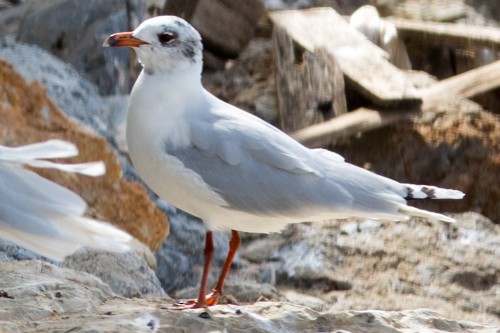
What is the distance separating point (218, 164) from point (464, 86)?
422cm

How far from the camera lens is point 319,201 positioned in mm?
4551

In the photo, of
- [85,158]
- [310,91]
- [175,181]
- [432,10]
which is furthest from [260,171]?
[432,10]

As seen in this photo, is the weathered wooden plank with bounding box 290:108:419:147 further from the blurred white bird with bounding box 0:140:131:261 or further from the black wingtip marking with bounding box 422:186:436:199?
the blurred white bird with bounding box 0:140:131:261

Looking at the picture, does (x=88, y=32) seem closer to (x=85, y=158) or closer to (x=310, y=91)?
(x=310, y=91)

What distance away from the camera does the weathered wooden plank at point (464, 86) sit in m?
8.20

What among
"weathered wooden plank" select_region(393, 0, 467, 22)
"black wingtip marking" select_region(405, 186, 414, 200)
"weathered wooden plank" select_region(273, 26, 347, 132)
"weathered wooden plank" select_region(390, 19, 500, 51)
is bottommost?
"black wingtip marking" select_region(405, 186, 414, 200)

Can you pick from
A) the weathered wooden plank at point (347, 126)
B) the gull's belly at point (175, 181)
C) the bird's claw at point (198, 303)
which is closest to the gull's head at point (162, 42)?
the gull's belly at point (175, 181)

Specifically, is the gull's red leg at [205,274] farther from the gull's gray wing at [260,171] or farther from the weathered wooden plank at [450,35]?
the weathered wooden plank at [450,35]

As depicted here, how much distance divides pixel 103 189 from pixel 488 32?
469 centimetres

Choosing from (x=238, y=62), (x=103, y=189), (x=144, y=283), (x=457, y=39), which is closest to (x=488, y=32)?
(x=457, y=39)

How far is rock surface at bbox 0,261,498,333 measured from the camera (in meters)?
3.90

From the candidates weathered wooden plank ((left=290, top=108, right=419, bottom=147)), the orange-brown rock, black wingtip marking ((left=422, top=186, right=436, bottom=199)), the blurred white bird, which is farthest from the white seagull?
weathered wooden plank ((left=290, top=108, right=419, bottom=147))

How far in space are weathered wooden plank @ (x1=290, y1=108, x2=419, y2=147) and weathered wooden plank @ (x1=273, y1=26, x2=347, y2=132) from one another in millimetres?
260

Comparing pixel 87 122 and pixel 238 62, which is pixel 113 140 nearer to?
pixel 87 122
